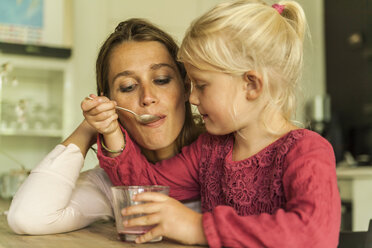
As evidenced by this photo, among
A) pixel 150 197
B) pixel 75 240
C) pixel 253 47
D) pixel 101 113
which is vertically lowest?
pixel 75 240

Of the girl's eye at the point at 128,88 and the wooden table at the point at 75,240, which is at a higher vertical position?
the girl's eye at the point at 128,88

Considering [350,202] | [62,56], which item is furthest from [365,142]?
[62,56]

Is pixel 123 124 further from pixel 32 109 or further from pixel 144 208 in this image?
pixel 32 109

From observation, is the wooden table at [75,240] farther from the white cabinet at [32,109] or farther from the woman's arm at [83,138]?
the white cabinet at [32,109]

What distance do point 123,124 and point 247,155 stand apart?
0.40 m

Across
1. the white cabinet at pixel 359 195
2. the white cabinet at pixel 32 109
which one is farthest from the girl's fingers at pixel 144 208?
the white cabinet at pixel 32 109

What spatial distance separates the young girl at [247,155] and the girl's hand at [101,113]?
0.06 metres

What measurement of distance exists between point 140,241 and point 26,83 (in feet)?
9.24

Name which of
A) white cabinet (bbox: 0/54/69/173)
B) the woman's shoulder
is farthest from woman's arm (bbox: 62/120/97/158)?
white cabinet (bbox: 0/54/69/173)

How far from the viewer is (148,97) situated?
113 centimetres

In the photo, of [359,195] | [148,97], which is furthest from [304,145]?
[359,195]

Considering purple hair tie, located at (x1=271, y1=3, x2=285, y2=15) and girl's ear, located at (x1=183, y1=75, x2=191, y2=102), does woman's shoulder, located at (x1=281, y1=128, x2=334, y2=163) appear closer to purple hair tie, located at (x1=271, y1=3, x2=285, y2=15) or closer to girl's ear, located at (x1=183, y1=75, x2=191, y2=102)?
purple hair tie, located at (x1=271, y1=3, x2=285, y2=15)

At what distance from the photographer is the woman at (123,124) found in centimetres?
101

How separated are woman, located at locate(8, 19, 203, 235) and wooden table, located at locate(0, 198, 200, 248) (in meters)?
0.03
